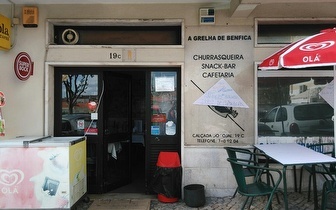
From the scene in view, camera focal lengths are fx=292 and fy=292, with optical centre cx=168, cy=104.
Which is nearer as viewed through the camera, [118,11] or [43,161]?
[43,161]

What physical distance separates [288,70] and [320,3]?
1164 mm

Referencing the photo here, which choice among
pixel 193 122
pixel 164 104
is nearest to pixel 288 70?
pixel 193 122

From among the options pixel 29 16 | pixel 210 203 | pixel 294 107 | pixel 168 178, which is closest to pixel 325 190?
pixel 210 203

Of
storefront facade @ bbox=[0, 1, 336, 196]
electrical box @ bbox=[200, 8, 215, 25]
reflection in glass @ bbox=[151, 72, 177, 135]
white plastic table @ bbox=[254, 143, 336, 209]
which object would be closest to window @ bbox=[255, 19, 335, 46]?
storefront facade @ bbox=[0, 1, 336, 196]

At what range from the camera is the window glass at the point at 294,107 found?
191 inches

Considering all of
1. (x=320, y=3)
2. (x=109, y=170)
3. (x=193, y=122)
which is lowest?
(x=109, y=170)

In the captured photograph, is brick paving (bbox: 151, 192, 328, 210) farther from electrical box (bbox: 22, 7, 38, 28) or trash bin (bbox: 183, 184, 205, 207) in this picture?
electrical box (bbox: 22, 7, 38, 28)

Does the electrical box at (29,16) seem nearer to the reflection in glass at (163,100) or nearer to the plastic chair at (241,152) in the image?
the reflection in glass at (163,100)

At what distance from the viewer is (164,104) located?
4.91m

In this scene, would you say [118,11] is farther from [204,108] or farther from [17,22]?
[204,108]

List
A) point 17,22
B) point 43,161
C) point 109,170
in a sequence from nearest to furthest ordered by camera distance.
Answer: point 43,161 < point 17,22 < point 109,170

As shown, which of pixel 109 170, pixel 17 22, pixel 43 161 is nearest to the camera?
pixel 43 161

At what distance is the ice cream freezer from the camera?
11.9 feet

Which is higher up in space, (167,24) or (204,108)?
(167,24)
